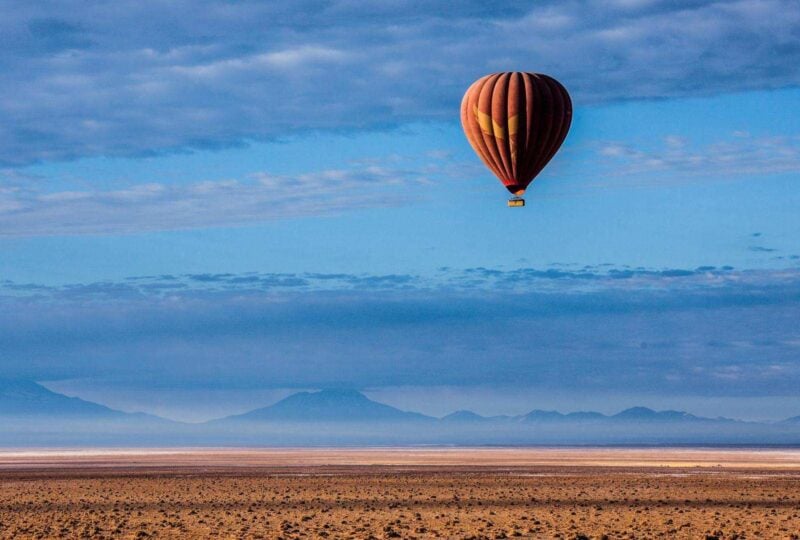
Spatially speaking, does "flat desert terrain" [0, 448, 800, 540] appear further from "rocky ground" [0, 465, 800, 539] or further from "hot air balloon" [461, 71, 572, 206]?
"hot air balloon" [461, 71, 572, 206]

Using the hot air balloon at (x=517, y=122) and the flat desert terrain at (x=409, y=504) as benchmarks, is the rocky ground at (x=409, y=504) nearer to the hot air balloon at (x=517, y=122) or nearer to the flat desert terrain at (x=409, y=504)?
the flat desert terrain at (x=409, y=504)

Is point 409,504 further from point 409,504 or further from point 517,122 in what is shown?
point 517,122

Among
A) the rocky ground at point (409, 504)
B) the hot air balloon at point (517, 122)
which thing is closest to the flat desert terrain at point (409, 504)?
the rocky ground at point (409, 504)

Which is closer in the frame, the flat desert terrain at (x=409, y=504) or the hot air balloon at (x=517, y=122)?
the flat desert terrain at (x=409, y=504)

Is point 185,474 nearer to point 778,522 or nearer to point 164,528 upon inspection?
point 164,528

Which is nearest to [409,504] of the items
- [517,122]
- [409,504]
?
[409,504]

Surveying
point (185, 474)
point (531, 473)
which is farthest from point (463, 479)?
point (185, 474)
